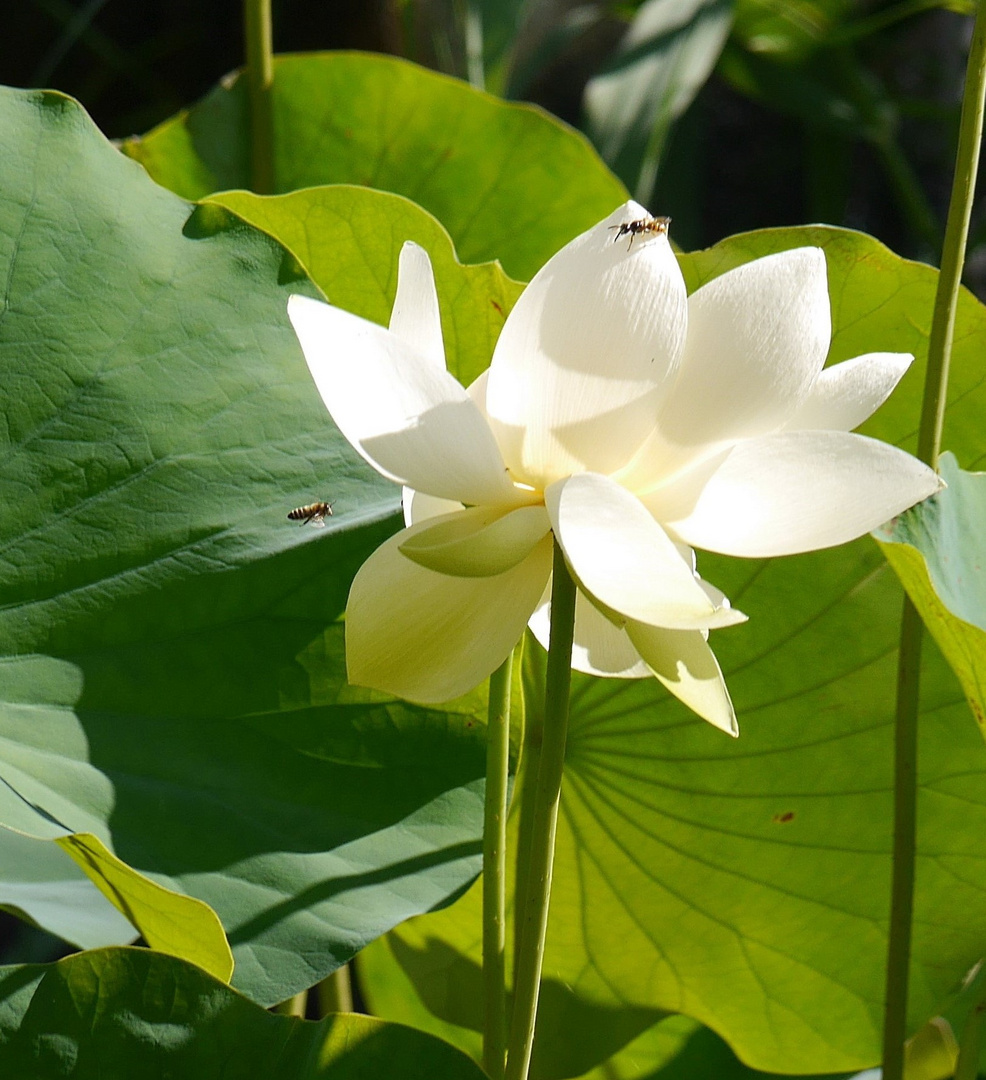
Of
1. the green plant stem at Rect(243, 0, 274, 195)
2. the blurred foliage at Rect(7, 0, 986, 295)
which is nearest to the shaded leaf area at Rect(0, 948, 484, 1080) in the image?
the green plant stem at Rect(243, 0, 274, 195)

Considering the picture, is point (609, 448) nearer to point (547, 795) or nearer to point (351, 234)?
point (547, 795)

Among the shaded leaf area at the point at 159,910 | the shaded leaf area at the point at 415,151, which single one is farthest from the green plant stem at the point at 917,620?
the shaded leaf area at the point at 415,151

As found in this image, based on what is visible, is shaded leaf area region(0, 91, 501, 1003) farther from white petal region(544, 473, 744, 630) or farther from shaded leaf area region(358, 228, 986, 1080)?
white petal region(544, 473, 744, 630)

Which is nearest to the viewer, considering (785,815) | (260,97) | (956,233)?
(956,233)

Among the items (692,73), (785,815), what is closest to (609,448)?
(785,815)

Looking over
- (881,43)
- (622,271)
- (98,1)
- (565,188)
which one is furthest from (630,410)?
(881,43)

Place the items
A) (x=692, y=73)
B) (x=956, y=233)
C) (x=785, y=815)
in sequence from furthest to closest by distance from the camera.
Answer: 1. (x=692, y=73)
2. (x=785, y=815)
3. (x=956, y=233)

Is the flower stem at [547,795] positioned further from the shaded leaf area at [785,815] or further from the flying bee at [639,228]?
the shaded leaf area at [785,815]

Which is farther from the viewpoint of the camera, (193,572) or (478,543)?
(193,572)

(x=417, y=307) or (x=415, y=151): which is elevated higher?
(x=417, y=307)
